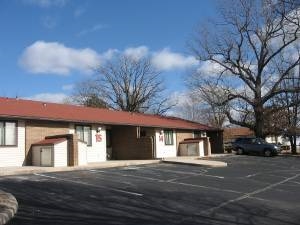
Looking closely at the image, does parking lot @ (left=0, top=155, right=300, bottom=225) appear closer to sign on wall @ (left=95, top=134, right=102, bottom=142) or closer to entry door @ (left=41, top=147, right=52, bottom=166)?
entry door @ (left=41, top=147, right=52, bottom=166)

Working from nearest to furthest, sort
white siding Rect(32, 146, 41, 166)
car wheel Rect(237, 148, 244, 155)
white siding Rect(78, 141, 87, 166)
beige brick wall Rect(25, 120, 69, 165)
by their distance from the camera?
white siding Rect(32, 146, 41, 166)
white siding Rect(78, 141, 87, 166)
beige brick wall Rect(25, 120, 69, 165)
car wheel Rect(237, 148, 244, 155)

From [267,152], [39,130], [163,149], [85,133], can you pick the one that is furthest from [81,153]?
[267,152]

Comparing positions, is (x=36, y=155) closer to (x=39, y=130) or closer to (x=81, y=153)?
(x=39, y=130)

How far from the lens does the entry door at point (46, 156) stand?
83.1 ft

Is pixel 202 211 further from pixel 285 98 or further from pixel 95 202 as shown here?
pixel 285 98

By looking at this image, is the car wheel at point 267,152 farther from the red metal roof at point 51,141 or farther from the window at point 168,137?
the red metal roof at point 51,141

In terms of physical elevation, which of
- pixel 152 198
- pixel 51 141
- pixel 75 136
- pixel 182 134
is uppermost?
pixel 182 134

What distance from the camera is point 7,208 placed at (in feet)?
38.2

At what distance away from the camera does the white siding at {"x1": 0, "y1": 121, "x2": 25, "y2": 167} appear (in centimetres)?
2509

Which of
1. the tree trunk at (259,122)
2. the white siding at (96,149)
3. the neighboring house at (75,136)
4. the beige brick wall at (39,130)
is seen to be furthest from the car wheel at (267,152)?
the beige brick wall at (39,130)

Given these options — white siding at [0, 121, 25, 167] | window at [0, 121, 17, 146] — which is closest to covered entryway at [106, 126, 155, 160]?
white siding at [0, 121, 25, 167]

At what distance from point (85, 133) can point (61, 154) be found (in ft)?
Answer: 17.7

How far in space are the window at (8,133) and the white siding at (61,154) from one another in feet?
7.31

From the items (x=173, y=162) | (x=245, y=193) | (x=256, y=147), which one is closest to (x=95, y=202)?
(x=245, y=193)
